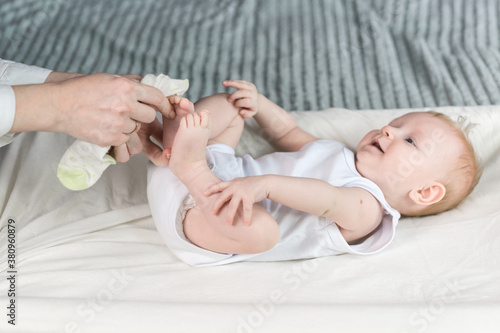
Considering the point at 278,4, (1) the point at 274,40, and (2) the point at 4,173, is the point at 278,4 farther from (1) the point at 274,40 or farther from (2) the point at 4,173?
(2) the point at 4,173

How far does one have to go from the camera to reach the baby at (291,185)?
115cm

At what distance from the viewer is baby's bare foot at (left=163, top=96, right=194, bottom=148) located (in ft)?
3.91

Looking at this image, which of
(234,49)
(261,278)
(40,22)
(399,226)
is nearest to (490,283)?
(399,226)

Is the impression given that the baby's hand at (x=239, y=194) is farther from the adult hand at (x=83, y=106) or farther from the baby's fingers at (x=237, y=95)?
the baby's fingers at (x=237, y=95)

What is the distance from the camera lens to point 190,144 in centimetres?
114

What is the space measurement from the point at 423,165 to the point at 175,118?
0.56 metres

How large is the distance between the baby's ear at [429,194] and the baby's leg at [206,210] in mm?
373

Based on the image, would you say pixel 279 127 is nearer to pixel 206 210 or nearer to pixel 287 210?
pixel 287 210

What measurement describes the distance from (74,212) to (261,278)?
1.55 ft

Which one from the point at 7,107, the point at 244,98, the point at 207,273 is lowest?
the point at 207,273

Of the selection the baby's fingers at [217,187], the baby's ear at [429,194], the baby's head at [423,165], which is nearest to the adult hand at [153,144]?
the baby's fingers at [217,187]

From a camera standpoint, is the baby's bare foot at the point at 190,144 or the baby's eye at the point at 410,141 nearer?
the baby's bare foot at the point at 190,144

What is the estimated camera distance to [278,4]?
7.80ft

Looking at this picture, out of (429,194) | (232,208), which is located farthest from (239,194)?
(429,194)
